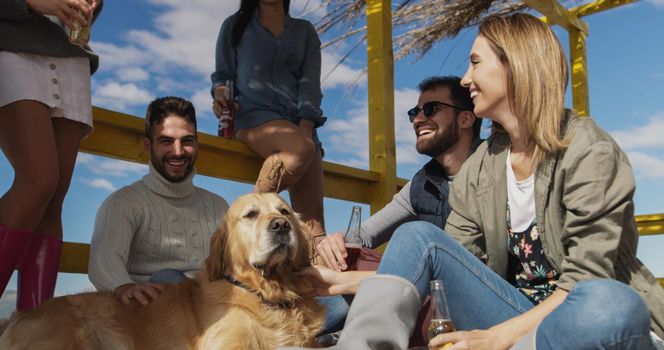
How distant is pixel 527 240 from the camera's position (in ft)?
7.17

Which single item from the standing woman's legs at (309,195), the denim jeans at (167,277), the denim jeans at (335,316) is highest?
the standing woman's legs at (309,195)

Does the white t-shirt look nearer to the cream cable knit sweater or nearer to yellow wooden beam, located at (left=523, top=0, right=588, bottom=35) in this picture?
the cream cable knit sweater

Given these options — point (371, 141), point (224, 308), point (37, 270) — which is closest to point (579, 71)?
point (371, 141)

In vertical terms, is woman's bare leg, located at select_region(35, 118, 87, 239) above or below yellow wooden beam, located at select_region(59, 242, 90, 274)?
above

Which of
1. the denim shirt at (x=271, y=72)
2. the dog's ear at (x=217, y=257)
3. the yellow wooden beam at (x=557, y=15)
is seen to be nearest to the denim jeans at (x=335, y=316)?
the dog's ear at (x=217, y=257)

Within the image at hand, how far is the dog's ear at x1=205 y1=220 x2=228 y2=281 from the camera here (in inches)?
115

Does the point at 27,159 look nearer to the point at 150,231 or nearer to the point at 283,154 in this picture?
the point at 150,231

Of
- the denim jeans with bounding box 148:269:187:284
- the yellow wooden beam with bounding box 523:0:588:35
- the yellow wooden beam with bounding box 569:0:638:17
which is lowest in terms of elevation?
the denim jeans with bounding box 148:269:187:284

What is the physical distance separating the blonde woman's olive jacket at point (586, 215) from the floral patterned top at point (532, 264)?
0.04 metres

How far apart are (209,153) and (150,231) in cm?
118

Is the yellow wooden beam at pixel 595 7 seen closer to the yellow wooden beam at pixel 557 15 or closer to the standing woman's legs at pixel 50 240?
the yellow wooden beam at pixel 557 15

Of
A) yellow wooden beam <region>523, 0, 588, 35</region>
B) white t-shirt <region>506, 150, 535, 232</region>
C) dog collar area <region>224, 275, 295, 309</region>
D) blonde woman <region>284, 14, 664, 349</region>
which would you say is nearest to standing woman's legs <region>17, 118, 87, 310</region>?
dog collar area <region>224, 275, 295, 309</region>

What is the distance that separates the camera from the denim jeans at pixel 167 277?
311 centimetres

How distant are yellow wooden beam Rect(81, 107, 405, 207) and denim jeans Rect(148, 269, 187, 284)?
1.01 meters
